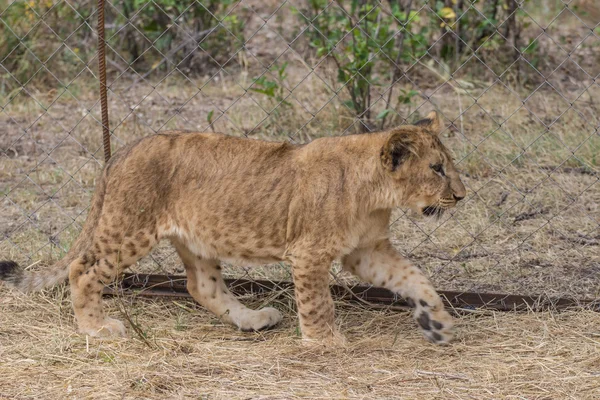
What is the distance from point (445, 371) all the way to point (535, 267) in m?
1.53

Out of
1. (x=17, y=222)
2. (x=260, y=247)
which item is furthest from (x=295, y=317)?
(x=17, y=222)

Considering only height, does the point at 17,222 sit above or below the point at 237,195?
below

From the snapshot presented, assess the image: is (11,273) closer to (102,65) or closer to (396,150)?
(102,65)

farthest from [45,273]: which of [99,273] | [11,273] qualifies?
[99,273]

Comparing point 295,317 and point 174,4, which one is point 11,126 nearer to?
point 174,4

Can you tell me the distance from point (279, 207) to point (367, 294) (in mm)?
834

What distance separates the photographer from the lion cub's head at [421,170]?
4484 mm

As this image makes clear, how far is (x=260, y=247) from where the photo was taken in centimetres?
469

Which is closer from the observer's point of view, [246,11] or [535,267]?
[535,267]

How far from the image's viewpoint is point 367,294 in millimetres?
5145

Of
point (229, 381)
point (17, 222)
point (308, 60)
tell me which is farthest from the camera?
point (308, 60)

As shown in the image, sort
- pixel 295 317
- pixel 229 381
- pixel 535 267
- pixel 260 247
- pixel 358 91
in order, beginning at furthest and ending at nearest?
pixel 358 91 < pixel 535 267 < pixel 295 317 < pixel 260 247 < pixel 229 381

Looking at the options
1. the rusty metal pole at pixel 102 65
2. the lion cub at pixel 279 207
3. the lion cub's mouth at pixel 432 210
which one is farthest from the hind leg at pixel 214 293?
the lion cub's mouth at pixel 432 210

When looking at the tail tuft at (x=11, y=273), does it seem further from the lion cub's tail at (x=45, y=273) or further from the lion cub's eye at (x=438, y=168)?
the lion cub's eye at (x=438, y=168)
